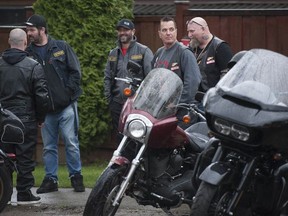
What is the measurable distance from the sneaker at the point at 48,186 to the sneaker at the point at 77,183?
0.70 feet

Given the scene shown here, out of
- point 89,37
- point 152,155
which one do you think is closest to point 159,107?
point 152,155

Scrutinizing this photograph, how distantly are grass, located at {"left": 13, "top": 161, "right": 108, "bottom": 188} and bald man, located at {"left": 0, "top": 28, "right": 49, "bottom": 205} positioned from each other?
3.52ft

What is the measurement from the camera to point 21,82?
30.0ft

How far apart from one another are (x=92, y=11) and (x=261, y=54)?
5405mm

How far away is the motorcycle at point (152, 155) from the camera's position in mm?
7051

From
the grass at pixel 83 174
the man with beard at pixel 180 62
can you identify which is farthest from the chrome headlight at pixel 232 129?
the grass at pixel 83 174

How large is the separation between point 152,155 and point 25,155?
7.35 ft

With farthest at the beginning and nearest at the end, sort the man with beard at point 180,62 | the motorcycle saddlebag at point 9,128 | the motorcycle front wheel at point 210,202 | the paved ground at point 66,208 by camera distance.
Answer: the man with beard at point 180,62 < the paved ground at point 66,208 < the motorcycle saddlebag at point 9,128 < the motorcycle front wheel at point 210,202

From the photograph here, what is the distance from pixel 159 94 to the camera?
746 centimetres

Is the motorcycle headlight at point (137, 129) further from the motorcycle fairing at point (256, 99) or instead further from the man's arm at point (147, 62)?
the man's arm at point (147, 62)

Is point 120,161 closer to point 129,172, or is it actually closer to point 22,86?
point 129,172

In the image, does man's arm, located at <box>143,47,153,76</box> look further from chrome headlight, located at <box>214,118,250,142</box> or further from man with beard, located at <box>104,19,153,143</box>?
chrome headlight, located at <box>214,118,250,142</box>

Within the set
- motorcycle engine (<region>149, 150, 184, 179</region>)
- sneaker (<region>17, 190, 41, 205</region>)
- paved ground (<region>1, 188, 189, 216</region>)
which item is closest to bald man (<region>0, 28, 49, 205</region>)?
sneaker (<region>17, 190, 41, 205</region>)

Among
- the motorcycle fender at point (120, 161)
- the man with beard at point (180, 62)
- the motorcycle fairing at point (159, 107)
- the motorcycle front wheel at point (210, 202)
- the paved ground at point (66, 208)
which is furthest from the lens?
the man with beard at point (180, 62)
